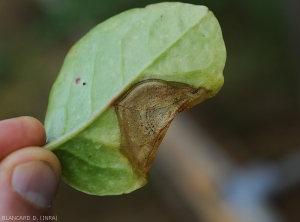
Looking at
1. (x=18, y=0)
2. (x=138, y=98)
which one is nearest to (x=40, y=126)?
(x=138, y=98)

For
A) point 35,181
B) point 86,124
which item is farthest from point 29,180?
point 86,124

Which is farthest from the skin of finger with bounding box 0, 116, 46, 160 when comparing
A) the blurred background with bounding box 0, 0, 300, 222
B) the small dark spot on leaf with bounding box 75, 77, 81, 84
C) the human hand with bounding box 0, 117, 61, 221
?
the blurred background with bounding box 0, 0, 300, 222

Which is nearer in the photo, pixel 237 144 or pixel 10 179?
pixel 10 179

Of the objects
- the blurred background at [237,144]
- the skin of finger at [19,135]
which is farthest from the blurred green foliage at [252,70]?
the skin of finger at [19,135]

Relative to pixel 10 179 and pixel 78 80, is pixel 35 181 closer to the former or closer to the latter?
pixel 10 179

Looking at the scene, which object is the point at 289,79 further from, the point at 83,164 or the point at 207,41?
the point at 83,164

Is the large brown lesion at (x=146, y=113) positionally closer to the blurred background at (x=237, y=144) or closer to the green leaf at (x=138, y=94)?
the green leaf at (x=138, y=94)
